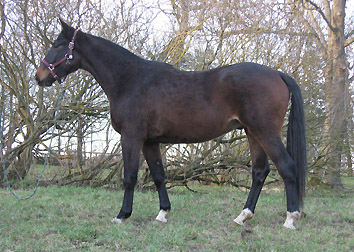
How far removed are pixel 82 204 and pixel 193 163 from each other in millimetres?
2826

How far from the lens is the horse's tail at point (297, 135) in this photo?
3.48m

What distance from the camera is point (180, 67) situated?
23.0 feet

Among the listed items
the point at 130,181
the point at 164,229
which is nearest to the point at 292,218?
the point at 164,229

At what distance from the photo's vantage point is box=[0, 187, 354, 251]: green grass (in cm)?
270

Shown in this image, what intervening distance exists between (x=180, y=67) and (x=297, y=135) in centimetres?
387

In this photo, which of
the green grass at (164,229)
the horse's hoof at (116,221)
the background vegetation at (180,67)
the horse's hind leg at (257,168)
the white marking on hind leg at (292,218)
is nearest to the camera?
the green grass at (164,229)

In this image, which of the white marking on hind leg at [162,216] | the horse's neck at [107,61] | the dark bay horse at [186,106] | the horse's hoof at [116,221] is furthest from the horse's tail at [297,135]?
the horse's hoof at [116,221]

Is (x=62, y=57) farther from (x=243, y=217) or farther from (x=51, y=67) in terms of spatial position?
(x=243, y=217)

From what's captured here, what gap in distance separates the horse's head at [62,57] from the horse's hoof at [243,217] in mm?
2610

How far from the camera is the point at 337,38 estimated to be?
820 cm

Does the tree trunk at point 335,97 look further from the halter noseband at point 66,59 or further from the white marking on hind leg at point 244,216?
the halter noseband at point 66,59

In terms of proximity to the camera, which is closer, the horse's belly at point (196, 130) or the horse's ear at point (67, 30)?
the horse's belly at point (196, 130)

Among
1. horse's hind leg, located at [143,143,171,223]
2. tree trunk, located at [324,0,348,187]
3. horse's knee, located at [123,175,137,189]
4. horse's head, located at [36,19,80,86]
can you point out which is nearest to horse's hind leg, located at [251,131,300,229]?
horse's hind leg, located at [143,143,171,223]

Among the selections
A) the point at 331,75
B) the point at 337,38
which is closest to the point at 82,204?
the point at 331,75
